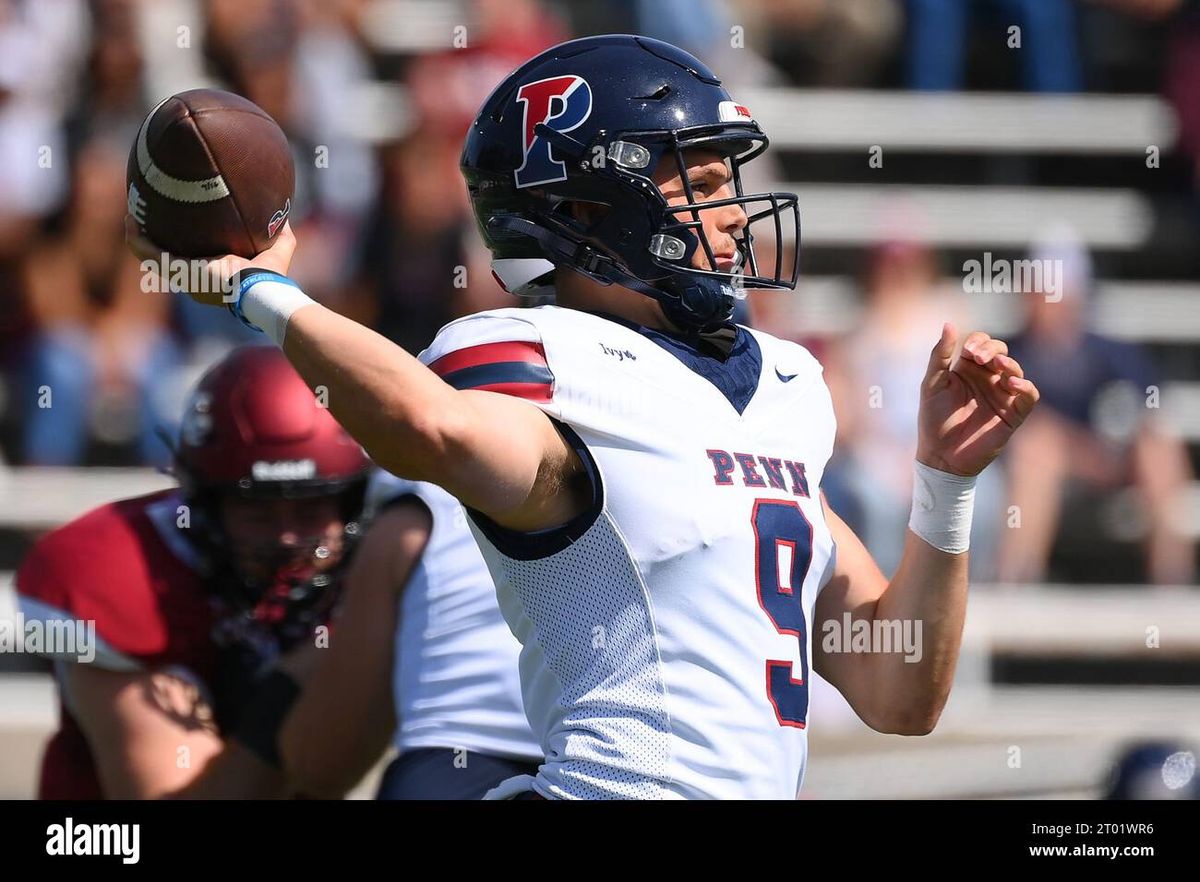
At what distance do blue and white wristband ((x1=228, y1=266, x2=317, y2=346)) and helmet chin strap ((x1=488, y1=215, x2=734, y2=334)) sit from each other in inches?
17.9

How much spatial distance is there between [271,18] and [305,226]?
883mm

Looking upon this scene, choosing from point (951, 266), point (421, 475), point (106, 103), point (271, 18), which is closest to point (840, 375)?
point (951, 266)

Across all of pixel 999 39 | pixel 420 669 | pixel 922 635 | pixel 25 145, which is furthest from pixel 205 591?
pixel 999 39

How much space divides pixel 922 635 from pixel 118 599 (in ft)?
5.47

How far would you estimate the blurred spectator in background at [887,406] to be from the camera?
22.1 feet

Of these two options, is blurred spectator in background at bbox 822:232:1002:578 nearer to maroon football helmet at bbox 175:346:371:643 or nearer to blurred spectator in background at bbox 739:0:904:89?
blurred spectator in background at bbox 739:0:904:89

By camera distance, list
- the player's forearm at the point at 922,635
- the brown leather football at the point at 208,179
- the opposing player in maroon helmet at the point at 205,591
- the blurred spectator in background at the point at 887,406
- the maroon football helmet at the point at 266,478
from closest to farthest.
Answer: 1. the brown leather football at the point at 208,179
2. the player's forearm at the point at 922,635
3. the opposing player in maroon helmet at the point at 205,591
4. the maroon football helmet at the point at 266,478
5. the blurred spectator in background at the point at 887,406

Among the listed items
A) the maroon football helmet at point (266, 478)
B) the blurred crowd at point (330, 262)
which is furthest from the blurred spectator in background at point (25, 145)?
the maroon football helmet at point (266, 478)

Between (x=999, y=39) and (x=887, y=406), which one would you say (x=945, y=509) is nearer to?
(x=887, y=406)


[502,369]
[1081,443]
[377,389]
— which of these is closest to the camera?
[377,389]

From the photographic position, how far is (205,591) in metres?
3.52

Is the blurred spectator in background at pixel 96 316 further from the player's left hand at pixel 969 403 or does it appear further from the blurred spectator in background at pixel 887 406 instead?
the player's left hand at pixel 969 403

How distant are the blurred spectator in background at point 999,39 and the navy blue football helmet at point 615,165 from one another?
5708mm
